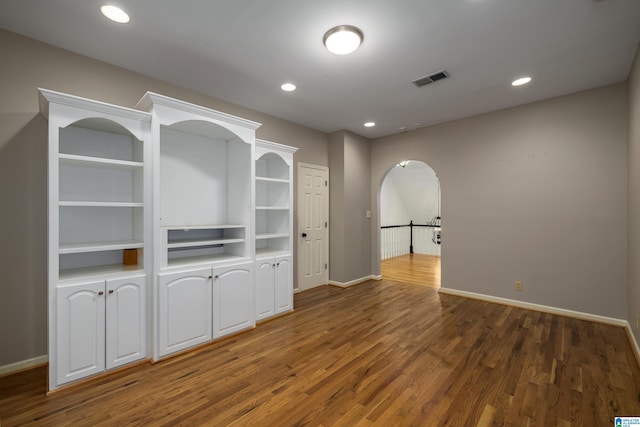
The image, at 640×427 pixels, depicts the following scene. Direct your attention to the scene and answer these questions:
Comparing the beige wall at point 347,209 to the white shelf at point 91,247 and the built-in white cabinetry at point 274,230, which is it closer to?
the built-in white cabinetry at point 274,230

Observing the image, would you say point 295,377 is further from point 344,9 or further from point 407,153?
point 407,153

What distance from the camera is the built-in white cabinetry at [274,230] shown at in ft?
11.4

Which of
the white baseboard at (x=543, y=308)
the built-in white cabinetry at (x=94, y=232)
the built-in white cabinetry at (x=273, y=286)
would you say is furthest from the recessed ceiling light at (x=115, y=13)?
the white baseboard at (x=543, y=308)

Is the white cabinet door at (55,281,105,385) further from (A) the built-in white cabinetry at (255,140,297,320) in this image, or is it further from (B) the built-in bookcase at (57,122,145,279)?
(A) the built-in white cabinetry at (255,140,297,320)

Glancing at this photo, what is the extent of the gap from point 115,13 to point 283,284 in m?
3.13

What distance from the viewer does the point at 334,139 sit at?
17.0ft

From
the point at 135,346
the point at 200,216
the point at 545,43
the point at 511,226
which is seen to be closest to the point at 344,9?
the point at 545,43

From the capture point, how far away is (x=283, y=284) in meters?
3.67

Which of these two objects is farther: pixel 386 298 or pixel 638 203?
pixel 386 298

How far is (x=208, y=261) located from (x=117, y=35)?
7.27 feet

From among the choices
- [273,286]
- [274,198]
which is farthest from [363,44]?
[273,286]

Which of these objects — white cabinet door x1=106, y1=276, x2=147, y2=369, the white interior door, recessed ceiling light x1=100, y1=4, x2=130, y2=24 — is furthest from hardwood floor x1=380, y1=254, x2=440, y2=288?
recessed ceiling light x1=100, y1=4, x2=130, y2=24

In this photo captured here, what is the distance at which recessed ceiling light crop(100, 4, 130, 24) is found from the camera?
6.76ft

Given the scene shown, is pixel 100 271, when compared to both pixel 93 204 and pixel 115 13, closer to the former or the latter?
pixel 93 204
